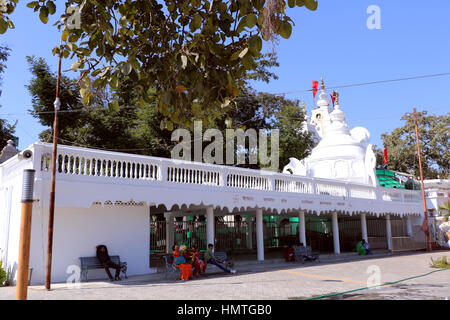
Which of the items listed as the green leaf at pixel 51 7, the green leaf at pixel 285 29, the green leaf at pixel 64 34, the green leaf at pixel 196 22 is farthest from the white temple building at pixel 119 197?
the green leaf at pixel 285 29

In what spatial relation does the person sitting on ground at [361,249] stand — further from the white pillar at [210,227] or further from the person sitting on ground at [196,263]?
the person sitting on ground at [196,263]

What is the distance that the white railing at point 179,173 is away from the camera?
11961 mm

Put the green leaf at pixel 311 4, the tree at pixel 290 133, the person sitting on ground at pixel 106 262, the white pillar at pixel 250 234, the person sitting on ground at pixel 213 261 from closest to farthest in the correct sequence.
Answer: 1. the green leaf at pixel 311 4
2. the person sitting on ground at pixel 106 262
3. the person sitting on ground at pixel 213 261
4. the white pillar at pixel 250 234
5. the tree at pixel 290 133

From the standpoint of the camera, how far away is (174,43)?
4.86m

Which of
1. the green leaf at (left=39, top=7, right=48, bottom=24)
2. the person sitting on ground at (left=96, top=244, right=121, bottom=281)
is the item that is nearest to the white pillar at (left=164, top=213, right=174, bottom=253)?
the person sitting on ground at (left=96, top=244, right=121, bottom=281)

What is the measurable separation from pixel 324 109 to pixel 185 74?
5473 centimetres

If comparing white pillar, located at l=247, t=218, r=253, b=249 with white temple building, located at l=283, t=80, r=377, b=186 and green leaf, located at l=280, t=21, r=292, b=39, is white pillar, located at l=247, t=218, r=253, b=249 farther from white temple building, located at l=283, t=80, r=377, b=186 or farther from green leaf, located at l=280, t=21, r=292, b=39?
green leaf, located at l=280, t=21, r=292, b=39

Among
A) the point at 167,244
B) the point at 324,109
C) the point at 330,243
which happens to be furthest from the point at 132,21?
the point at 324,109

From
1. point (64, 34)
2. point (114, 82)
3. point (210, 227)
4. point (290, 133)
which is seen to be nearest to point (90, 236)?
point (210, 227)

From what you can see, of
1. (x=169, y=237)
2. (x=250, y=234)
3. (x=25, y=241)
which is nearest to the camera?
(x=25, y=241)

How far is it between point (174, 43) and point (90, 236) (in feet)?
31.1

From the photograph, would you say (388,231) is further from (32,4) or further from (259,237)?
(32,4)

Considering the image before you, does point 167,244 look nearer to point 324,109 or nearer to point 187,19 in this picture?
point 187,19

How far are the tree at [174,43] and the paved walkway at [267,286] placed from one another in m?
5.87
